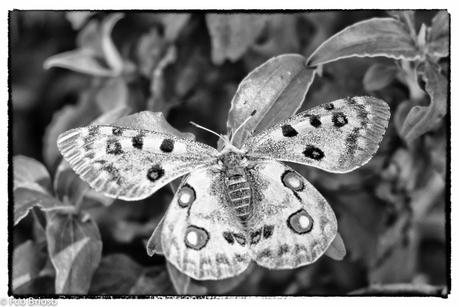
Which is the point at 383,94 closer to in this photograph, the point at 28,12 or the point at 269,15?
the point at 269,15

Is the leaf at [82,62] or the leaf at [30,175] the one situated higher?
the leaf at [82,62]

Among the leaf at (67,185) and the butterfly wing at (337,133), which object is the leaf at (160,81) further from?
the butterfly wing at (337,133)

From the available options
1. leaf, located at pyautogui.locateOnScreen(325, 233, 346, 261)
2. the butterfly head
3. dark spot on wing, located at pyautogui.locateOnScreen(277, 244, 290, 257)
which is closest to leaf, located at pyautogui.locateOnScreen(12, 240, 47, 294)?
the butterfly head

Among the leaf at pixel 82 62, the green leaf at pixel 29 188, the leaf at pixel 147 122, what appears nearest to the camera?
the leaf at pixel 147 122

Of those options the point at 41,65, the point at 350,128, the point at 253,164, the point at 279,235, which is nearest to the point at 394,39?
the point at 350,128

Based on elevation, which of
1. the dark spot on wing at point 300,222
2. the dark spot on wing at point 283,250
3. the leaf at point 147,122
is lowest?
the dark spot on wing at point 283,250

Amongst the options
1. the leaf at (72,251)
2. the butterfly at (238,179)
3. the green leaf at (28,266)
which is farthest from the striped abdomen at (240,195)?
the green leaf at (28,266)

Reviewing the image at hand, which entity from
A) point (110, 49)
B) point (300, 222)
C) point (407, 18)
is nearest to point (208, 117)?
point (110, 49)

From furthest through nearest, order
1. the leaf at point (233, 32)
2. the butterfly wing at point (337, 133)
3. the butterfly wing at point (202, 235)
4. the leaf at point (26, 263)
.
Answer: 1. the leaf at point (233, 32)
2. the leaf at point (26, 263)
3. the butterfly wing at point (337, 133)
4. the butterfly wing at point (202, 235)
